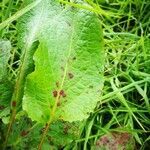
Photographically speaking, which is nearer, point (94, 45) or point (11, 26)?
point (94, 45)

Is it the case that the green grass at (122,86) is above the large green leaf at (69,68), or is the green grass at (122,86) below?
below

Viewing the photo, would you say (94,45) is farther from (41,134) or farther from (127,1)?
(127,1)

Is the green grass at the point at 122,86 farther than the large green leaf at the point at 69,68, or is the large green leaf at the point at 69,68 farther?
the green grass at the point at 122,86

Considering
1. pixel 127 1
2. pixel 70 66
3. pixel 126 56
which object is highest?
pixel 70 66

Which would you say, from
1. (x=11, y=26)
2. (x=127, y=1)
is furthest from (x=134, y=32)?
(x=11, y=26)

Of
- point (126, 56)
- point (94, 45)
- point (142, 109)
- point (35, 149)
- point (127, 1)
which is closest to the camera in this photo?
point (94, 45)
